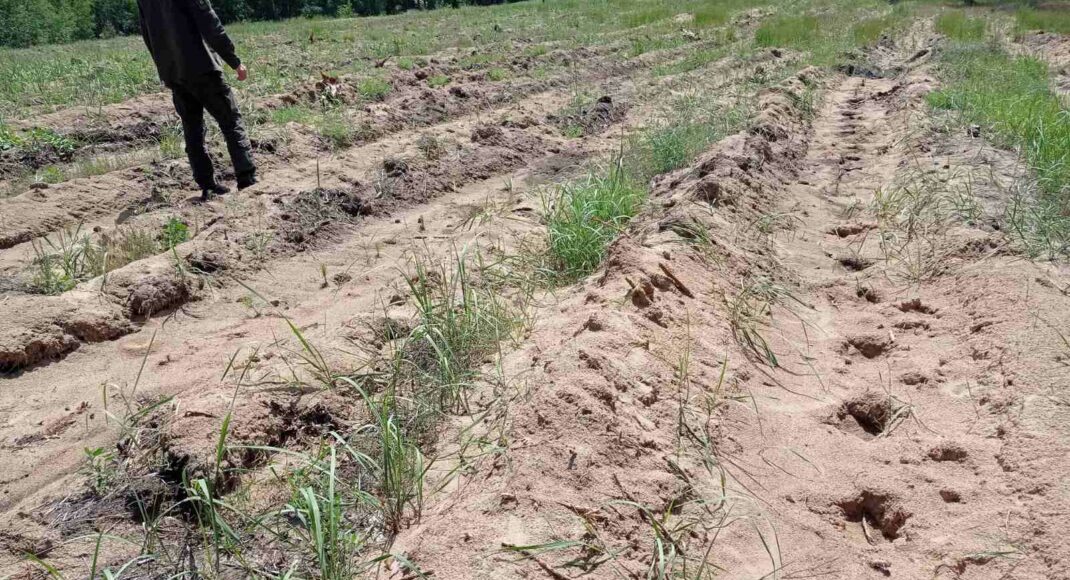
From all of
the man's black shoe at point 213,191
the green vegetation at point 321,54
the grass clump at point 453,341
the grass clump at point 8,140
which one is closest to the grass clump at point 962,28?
the green vegetation at point 321,54

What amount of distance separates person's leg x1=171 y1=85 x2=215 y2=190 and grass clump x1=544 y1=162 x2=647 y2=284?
299cm

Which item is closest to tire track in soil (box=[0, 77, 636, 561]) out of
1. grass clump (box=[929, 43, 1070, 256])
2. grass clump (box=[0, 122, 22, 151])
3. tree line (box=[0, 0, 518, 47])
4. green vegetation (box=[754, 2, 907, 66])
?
grass clump (box=[0, 122, 22, 151])

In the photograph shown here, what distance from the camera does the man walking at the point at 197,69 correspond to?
5363 millimetres

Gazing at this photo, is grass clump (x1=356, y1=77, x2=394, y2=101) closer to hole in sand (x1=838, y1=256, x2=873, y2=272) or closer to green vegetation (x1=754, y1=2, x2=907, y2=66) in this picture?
hole in sand (x1=838, y1=256, x2=873, y2=272)

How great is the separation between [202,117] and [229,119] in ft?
0.70

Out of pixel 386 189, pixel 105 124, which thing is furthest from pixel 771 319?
pixel 105 124

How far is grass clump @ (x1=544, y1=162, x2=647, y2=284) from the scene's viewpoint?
3918 millimetres

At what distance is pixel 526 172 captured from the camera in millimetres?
Result: 6645

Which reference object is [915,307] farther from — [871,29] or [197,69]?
[871,29]

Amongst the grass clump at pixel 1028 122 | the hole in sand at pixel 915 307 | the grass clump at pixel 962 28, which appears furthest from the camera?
the grass clump at pixel 962 28

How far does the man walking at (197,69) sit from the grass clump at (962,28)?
13.1m

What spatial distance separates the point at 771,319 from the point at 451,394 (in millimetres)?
1688

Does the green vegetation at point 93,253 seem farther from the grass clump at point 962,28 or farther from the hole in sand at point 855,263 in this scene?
the grass clump at point 962,28

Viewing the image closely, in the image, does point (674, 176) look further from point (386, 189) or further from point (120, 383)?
point (120, 383)
